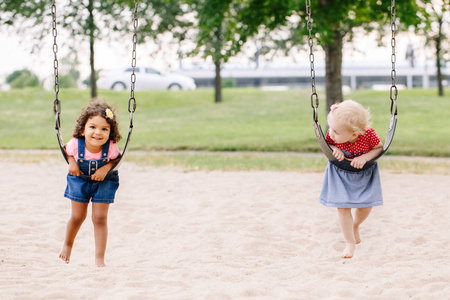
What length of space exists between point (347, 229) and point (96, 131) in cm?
200

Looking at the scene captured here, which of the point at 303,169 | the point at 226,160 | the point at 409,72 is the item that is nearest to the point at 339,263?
the point at 303,169

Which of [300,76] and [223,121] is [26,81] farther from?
[223,121]

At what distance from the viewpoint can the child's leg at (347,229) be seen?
4480 mm

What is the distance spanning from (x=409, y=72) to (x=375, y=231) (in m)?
66.1

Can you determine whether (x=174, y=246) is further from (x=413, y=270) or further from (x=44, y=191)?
(x=44, y=191)

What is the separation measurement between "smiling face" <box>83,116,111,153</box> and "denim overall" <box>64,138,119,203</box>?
0.09 meters

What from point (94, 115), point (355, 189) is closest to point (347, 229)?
point (355, 189)

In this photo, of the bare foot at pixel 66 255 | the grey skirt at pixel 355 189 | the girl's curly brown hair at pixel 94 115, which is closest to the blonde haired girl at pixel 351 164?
the grey skirt at pixel 355 189

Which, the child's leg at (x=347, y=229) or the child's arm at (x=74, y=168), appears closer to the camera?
the child's arm at (x=74, y=168)

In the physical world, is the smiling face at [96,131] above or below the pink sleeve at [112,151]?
above

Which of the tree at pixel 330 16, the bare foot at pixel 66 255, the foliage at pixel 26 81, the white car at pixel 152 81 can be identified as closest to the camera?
the bare foot at pixel 66 255

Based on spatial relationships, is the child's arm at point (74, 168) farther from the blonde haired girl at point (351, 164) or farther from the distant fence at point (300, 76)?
the distant fence at point (300, 76)

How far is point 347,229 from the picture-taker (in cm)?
451

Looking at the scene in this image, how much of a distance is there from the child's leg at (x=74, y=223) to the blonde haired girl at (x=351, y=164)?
1.78 metres
